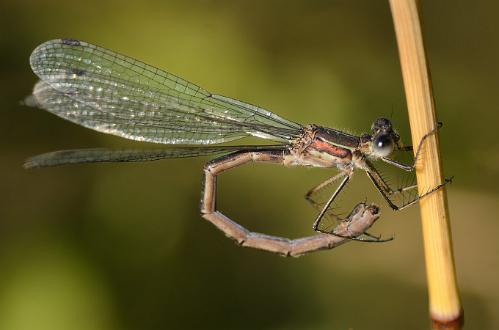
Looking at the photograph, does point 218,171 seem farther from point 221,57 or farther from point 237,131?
point 221,57

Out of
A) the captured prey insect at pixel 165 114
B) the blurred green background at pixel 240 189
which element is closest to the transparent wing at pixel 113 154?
the captured prey insect at pixel 165 114

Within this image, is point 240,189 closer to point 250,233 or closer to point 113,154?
point 250,233

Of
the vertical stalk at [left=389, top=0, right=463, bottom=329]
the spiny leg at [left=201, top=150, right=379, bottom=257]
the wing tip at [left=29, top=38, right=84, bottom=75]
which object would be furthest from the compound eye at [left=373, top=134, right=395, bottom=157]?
the wing tip at [left=29, top=38, right=84, bottom=75]

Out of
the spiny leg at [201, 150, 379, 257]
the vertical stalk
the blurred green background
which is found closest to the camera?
the vertical stalk

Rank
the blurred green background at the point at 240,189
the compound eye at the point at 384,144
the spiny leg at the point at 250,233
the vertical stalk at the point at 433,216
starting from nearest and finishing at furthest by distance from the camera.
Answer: the vertical stalk at the point at 433,216 → the compound eye at the point at 384,144 → the spiny leg at the point at 250,233 → the blurred green background at the point at 240,189

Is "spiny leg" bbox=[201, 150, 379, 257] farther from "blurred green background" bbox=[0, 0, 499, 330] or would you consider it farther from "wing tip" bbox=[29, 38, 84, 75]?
"wing tip" bbox=[29, 38, 84, 75]

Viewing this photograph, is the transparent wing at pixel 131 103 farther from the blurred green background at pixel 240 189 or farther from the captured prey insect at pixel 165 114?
the blurred green background at pixel 240 189
